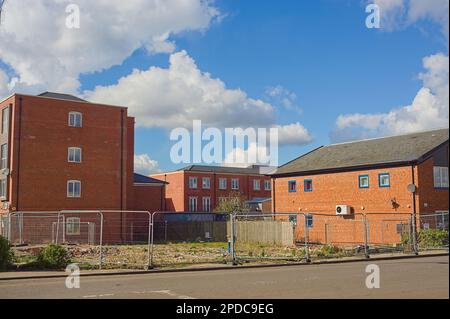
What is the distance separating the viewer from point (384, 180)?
36.2 m

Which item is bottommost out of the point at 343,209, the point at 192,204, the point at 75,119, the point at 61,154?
the point at 343,209

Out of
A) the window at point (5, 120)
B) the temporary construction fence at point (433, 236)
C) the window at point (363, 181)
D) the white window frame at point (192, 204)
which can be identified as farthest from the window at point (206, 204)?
the temporary construction fence at point (433, 236)

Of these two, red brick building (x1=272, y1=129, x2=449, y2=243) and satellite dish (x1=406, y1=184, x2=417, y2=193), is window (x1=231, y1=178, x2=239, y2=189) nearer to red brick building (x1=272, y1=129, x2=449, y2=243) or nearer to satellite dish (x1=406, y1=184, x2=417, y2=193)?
red brick building (x1=272, y1=129, x2=449, y2=243)

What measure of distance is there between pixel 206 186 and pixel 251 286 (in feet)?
200

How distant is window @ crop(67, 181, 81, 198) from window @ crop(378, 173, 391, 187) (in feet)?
82.5

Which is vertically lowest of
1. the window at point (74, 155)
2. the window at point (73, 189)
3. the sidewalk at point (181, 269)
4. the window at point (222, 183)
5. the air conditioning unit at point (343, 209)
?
the sidewalk at point (181, 269)

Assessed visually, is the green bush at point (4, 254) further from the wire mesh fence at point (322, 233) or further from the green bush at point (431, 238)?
the green bush at point (431, 238)

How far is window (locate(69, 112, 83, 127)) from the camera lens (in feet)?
153

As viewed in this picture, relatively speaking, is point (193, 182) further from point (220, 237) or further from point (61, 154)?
point (61, 154)

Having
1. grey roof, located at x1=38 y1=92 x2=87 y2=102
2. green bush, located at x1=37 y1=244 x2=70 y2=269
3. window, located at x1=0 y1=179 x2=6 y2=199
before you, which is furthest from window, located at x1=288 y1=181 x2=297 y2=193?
green bush, located at x1=37 y1=244 x2=70 y2=269

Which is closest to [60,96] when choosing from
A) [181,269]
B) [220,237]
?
[220,237]

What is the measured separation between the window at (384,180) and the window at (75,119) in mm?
25894

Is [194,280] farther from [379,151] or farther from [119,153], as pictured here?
[119,153]

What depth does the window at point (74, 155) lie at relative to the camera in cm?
4625
